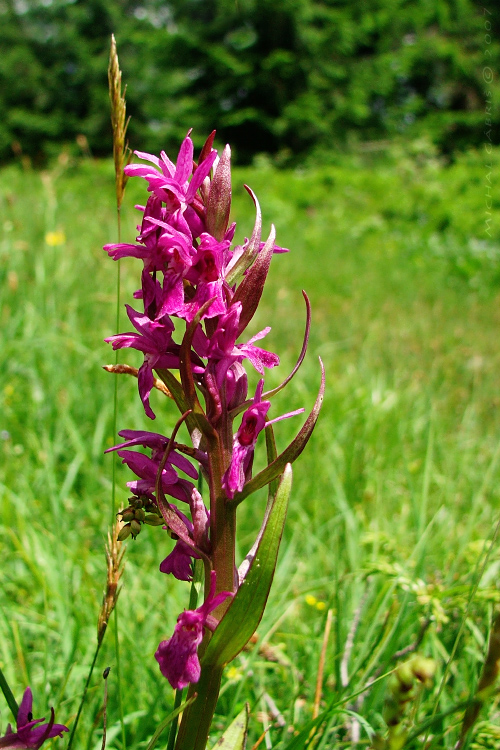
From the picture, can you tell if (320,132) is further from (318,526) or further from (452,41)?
(318,526)

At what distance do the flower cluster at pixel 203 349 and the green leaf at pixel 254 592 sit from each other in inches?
1.4

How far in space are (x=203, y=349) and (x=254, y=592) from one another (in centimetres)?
38

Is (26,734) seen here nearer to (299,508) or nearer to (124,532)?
(124,532)

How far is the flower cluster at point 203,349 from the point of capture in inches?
39.2

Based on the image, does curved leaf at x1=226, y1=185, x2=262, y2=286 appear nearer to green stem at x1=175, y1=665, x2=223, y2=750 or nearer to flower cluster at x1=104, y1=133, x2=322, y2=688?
flower cluster at x1=104, y1=133, x2=322, y2=688

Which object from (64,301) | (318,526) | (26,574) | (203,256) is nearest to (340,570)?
(318,526)

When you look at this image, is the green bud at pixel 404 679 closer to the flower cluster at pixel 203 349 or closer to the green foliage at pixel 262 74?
the flower cluster at pixel 203 349

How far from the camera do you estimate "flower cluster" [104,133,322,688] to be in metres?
1.00

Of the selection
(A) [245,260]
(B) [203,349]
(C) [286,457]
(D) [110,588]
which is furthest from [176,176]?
(D) [110,588]

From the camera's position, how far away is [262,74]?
22.2m

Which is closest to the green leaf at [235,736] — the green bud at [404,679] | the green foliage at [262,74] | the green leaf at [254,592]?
the green leaf at [254,592]

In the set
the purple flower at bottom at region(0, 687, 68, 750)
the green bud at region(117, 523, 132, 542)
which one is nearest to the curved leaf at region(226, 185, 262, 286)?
the green bud at region(117, 523, 132, 542)

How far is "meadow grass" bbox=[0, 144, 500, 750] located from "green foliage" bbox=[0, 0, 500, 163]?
53.8ft

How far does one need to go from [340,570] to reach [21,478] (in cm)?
124
